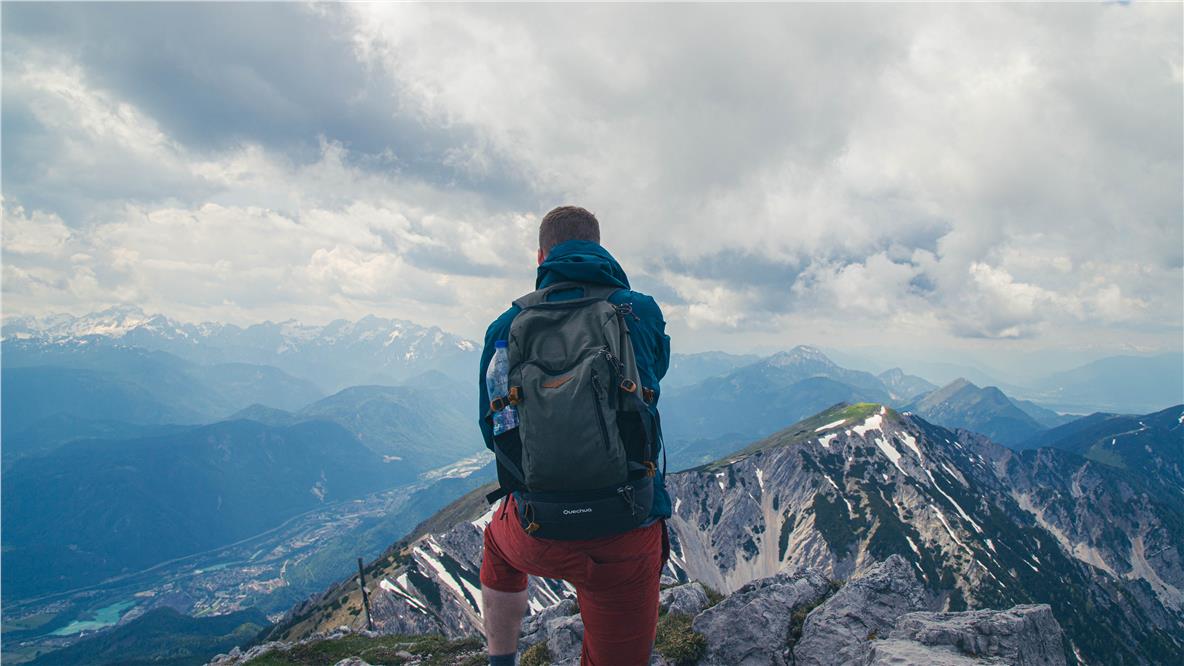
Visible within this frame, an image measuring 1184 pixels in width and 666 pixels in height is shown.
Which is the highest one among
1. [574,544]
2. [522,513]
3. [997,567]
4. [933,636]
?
[522,513]

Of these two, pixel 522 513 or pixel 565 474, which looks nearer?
pixel 565 474

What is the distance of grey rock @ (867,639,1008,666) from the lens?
942cm

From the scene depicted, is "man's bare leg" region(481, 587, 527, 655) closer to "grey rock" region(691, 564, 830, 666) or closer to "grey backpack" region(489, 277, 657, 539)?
"grey backpack" region(489, 277, 657, 539)

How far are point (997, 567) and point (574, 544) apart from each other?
235 m

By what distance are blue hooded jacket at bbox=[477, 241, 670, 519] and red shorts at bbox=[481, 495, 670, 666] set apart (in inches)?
20.9

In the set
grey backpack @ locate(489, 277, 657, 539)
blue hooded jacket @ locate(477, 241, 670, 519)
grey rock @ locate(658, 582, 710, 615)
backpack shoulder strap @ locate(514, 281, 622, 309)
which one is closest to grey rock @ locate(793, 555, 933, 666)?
grey rock @ locate(658, 582, 710, 615)

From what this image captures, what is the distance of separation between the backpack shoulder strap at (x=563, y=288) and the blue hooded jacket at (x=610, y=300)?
61 mm

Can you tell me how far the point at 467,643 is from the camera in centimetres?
2145

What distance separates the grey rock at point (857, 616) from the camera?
12391 millimetres

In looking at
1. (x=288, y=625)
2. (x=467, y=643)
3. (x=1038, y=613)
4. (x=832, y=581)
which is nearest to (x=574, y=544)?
(x=1038, y=613)

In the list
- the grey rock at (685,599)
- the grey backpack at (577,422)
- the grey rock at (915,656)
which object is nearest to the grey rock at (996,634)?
the grey rock at (915,656)

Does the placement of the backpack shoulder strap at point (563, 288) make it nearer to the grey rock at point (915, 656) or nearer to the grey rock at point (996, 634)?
the grey rock at point (915, 656)

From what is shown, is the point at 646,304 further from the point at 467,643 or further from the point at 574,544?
the point at 467,643

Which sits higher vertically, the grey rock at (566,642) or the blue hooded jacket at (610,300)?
the blue hooded jacket at (610,300)
